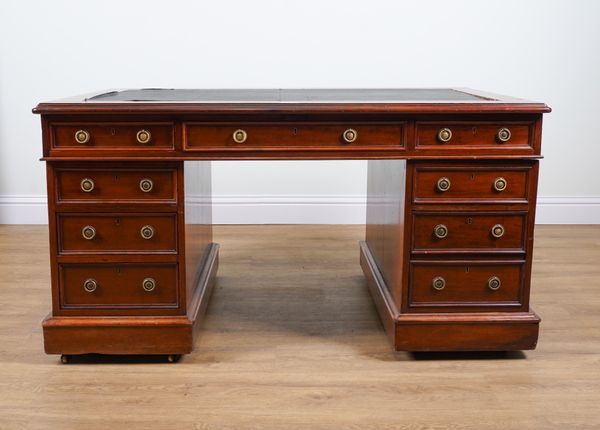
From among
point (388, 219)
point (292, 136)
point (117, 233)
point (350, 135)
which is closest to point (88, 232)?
point (117, 233)

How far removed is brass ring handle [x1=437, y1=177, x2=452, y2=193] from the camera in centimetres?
214

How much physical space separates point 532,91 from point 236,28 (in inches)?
68.6

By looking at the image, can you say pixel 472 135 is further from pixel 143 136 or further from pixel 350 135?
pixel 143 136

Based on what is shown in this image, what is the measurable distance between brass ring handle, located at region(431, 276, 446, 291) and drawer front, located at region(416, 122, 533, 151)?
0.40m

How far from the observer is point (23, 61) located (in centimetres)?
408

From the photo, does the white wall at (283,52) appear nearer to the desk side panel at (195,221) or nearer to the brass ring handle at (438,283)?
the desk side panel at (195,221)

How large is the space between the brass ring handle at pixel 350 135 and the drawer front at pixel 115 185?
0.51m

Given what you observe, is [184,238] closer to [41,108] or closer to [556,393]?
[41,108]

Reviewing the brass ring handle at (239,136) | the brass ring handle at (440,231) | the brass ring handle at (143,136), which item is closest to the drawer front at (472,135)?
the brass ring handle at (440,231)

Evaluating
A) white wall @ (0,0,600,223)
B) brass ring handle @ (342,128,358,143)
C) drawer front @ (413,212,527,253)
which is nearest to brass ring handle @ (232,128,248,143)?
brass ring handle @ (342,128,358,143)

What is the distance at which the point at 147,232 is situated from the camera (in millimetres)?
2146

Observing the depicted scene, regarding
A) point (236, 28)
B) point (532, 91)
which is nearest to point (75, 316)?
point (236, 28)

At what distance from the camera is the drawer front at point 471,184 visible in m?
2.14

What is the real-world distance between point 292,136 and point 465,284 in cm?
70
